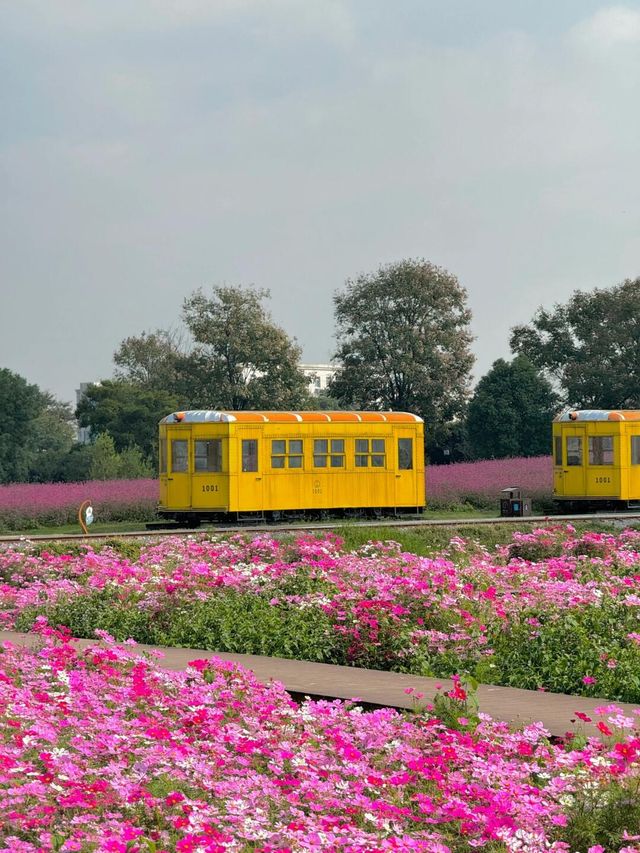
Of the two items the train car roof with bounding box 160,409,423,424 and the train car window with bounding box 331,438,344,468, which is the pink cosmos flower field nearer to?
the train car roof with bounding box 160,409,423,424

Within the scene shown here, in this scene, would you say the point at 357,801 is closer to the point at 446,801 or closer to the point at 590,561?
the point at 446,801

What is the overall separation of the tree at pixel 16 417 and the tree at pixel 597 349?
27.7m

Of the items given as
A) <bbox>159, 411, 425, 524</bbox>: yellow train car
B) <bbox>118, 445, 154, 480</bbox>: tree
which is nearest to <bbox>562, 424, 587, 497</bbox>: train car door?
<bbox>159, 411, 425, 524</bbox>: yellow train car

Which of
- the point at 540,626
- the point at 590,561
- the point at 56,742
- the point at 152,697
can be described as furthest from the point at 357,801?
the point at 590,561

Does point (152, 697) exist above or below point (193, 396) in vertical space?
below

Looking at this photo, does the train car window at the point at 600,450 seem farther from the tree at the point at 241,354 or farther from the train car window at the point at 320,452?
the tree at the point at 241,354

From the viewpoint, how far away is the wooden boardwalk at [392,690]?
30.5ft

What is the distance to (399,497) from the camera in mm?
34812

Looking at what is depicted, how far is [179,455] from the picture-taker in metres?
33.2

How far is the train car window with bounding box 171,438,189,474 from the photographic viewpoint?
108 ft

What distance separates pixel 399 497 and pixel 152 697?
2544 cm

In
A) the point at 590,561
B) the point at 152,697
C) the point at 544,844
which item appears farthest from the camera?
the point at 590,561

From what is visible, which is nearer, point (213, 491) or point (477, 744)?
point (477, 744)

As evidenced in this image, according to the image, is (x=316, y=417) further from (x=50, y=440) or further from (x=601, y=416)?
(x=50, y=440)
